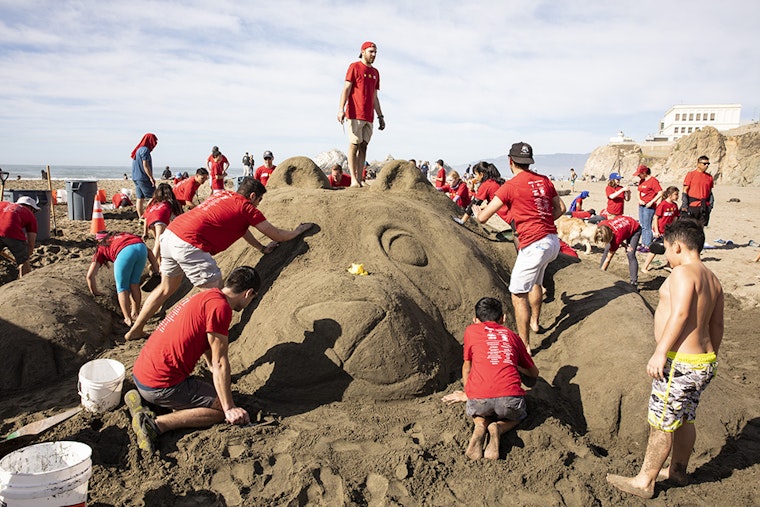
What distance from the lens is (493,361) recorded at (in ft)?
13.1

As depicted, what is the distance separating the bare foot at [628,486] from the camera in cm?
349

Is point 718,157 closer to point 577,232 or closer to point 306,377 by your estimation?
point 577,232

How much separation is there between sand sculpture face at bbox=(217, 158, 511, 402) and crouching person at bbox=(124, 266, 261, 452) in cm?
45

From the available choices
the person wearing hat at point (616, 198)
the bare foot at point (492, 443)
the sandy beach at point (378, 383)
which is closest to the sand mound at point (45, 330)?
the sandy beach at point (378, 383)

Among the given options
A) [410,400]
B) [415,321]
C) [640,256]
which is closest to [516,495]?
[410,400]

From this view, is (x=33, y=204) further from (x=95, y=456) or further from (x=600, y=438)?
(x=600, y=438)

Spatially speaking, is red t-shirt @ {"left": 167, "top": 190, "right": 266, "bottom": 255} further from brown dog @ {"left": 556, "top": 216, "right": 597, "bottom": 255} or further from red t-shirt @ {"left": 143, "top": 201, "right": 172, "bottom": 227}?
brown dog @ {"left": 556, "top": 216, "right": 597, "bottom": 255}

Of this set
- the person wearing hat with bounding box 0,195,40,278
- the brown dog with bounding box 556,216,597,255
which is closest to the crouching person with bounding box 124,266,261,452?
the person wearing hat with bounding box 0,195,40,278

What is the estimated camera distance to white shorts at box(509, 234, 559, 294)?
16.5ft

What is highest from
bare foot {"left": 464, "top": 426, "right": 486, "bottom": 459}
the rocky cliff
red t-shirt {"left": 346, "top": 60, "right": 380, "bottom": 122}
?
the rocky cliff

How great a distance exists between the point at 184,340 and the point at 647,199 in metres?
9.25

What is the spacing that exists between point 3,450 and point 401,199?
162 inches

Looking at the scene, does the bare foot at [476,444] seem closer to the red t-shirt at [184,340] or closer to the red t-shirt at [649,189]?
the red t-shirt at [184,340]

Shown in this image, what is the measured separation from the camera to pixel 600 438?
168 inches
